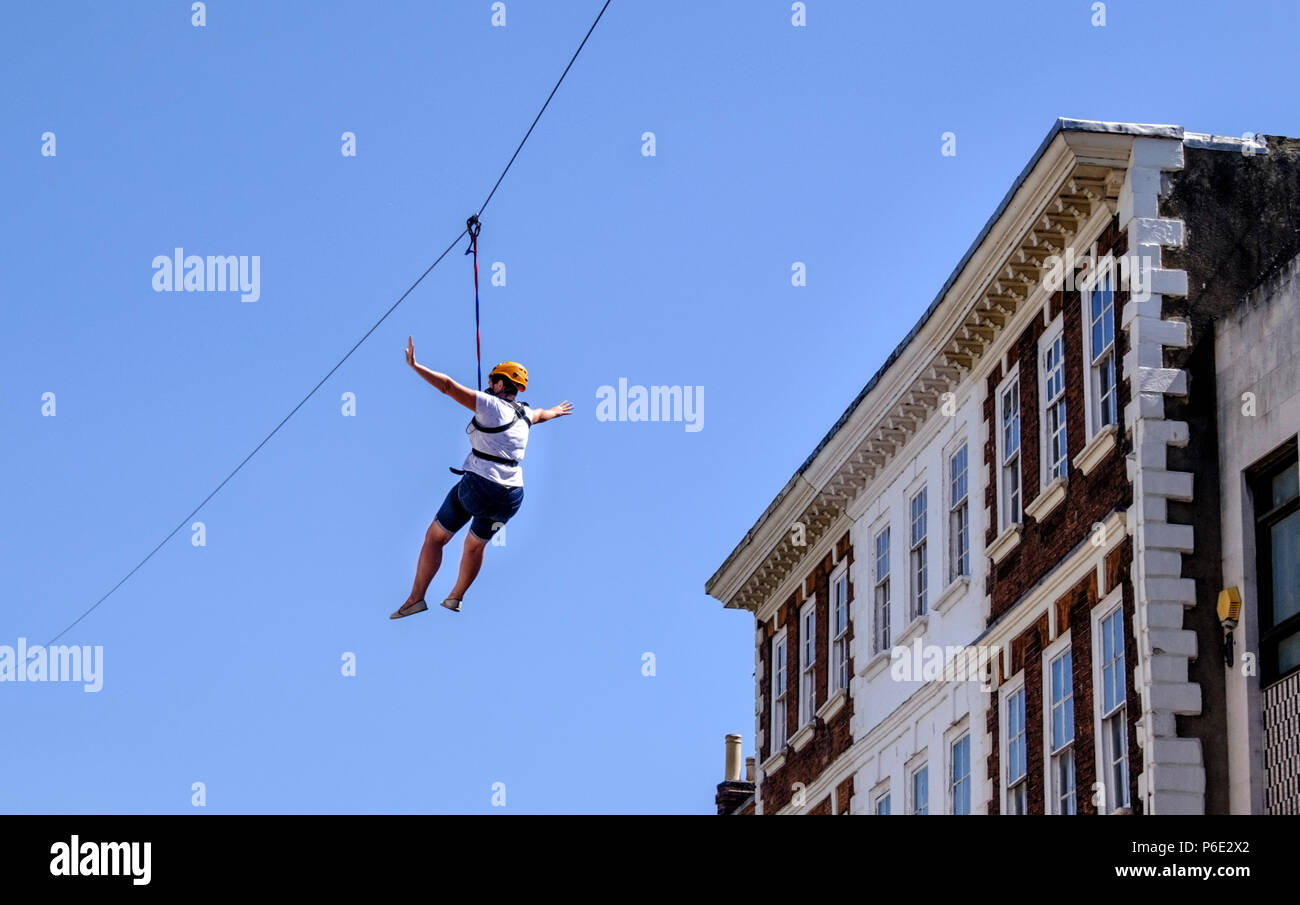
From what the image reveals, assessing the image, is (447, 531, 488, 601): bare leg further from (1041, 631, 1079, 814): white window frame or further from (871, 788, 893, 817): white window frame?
(871, 788, 893, 817): white window frame

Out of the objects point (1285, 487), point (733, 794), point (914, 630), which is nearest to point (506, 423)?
point (1285, 487)

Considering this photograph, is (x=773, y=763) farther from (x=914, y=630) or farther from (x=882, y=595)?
(x=914, y=630)

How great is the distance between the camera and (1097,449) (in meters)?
25.3

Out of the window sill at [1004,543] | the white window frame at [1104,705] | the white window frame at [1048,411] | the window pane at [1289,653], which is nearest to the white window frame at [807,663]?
the window sill at [1004,543]

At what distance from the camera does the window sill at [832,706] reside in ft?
112

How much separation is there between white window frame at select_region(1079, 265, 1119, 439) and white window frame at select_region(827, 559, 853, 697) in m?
8.81

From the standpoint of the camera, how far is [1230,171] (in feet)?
84.6

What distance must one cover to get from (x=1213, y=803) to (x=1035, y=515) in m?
4.79

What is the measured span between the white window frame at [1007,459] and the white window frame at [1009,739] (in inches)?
67.5

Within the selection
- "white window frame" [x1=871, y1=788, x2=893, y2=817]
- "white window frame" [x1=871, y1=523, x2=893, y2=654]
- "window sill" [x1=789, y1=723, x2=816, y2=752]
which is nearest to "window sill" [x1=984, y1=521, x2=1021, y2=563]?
"white window frame" [x1=871, y1=523, x2=893, y2=654]

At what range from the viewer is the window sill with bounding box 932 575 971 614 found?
29312mm

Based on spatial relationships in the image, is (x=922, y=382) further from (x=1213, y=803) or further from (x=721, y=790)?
(x=721, y=790)

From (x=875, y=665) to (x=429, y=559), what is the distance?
1336 cm
